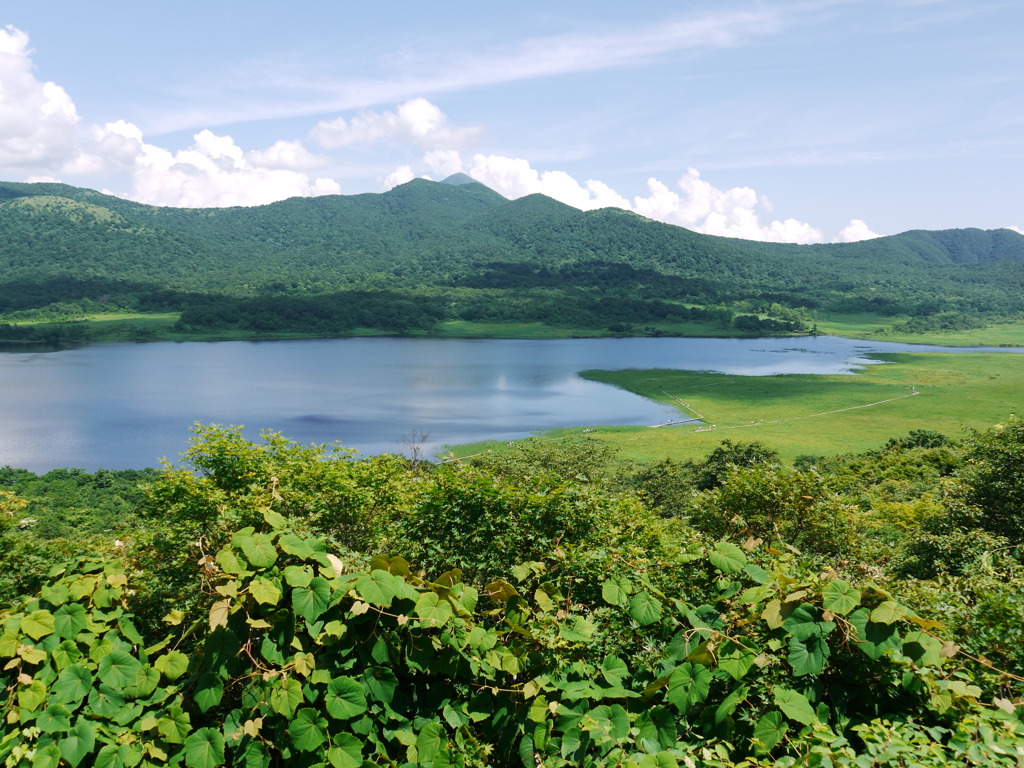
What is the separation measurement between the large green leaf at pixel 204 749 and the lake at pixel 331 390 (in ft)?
93.9

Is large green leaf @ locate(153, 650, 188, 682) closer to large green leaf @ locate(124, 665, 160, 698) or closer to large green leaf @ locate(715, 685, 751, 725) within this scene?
large green leaf @ locate(124, 665, 160, 698)

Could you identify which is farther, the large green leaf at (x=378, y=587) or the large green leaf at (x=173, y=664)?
the large green leaf at (x=173, y=664)

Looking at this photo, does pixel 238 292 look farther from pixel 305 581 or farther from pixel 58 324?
pixel 305 581

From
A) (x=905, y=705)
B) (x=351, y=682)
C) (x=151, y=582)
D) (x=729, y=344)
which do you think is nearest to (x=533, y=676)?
(x=351, y=682)

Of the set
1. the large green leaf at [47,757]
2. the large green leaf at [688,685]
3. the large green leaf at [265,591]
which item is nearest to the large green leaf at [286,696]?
the large green leaf at [265,591]

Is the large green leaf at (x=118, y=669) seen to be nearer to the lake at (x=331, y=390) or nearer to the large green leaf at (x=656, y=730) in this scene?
the large green leaf at (x=656, y=730)

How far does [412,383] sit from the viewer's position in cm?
8088

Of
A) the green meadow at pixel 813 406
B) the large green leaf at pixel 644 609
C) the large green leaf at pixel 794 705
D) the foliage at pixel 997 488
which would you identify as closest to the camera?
the large green leaf at pixel 794 705

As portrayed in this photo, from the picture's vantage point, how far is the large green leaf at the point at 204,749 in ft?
9.75

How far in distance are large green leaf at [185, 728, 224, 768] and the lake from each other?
2861 cm

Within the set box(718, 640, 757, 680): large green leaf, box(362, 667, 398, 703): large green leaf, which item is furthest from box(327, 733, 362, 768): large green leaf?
box(718, 640, 757, 680): large green leaf

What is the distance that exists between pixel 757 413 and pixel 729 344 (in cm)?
7099

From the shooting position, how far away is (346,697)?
300 centimetres

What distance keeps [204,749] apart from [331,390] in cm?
7593
